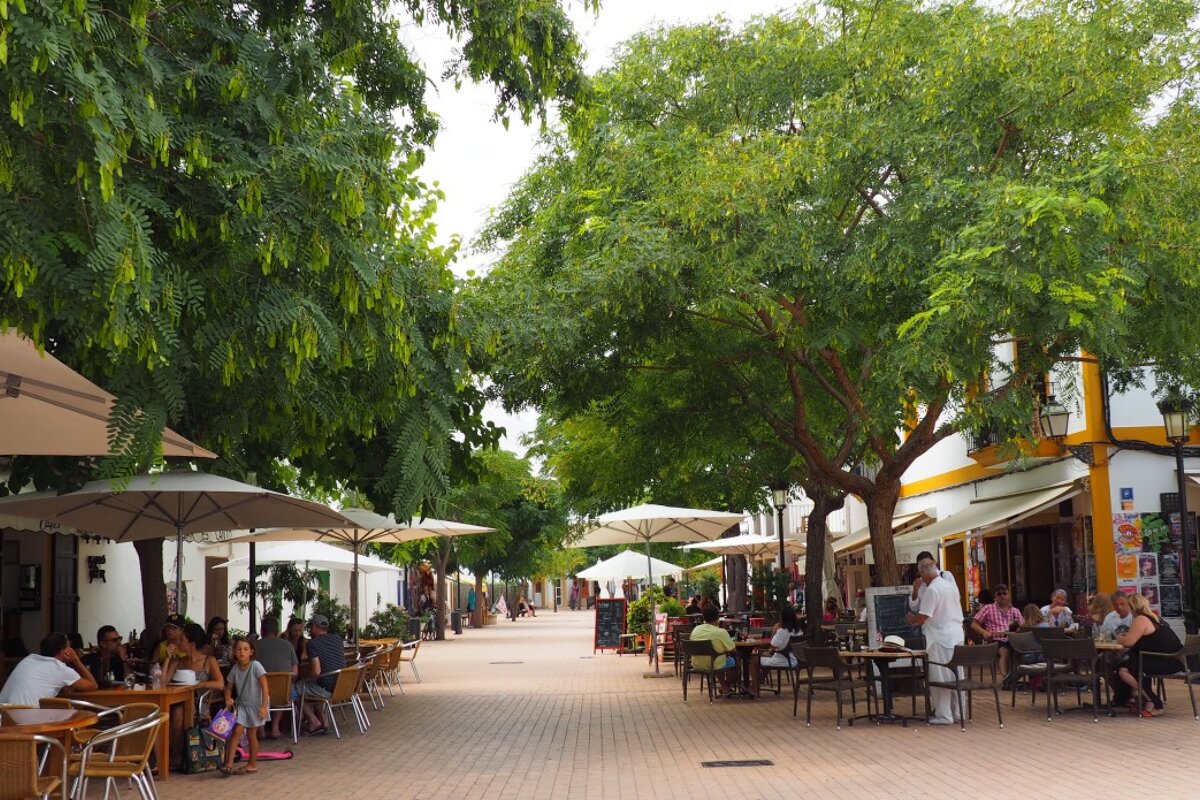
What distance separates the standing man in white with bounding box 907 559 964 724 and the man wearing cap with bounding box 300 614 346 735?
659cm

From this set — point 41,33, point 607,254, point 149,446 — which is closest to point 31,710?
point 149,446

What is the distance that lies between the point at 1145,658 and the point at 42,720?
36.0 feet

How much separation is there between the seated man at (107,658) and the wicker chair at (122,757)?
5.33 m

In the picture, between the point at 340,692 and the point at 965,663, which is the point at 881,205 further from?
the point at 340,692

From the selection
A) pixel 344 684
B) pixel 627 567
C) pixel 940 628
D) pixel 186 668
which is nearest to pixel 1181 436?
pixel 940 628

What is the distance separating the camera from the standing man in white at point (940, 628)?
571 inches

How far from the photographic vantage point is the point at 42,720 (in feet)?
29.2

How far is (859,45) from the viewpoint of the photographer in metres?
16.0

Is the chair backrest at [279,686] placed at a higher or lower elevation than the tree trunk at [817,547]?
lower

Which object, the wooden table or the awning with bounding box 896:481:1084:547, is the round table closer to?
the wooden table

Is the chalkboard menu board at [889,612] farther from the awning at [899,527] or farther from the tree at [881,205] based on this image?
the awning at [899,527]

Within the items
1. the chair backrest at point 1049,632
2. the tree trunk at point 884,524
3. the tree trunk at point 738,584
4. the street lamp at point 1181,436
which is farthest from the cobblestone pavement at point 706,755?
the tree trunk at point 738,584

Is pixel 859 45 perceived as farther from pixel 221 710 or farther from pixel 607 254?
pixel 221 710

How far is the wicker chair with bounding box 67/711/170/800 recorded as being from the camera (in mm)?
8484
